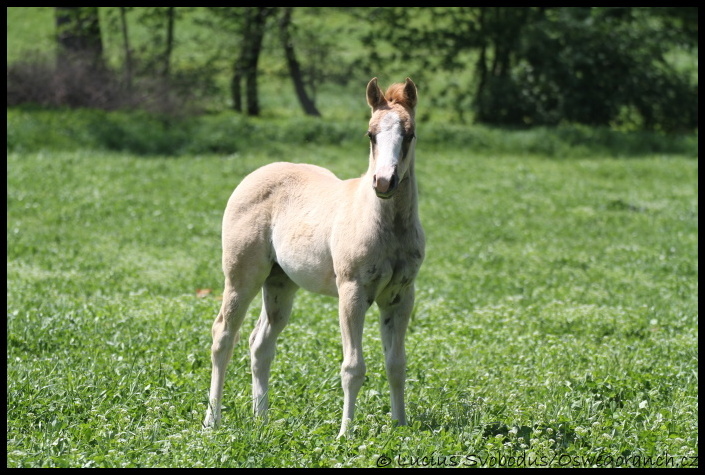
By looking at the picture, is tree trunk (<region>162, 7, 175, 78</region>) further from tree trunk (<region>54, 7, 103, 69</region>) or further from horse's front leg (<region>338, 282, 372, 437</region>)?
horse's front leg (<region>338, 282, 372, 437</region>)

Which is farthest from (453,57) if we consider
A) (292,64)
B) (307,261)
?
(307,261)

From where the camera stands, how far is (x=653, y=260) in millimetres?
14234

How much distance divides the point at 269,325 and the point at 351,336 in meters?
1.17

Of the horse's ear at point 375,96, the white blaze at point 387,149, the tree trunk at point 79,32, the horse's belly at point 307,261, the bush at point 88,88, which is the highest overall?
the horse's ear at point 375,96

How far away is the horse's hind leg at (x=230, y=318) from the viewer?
6883 mm

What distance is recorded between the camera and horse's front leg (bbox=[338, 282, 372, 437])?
19.8 feet

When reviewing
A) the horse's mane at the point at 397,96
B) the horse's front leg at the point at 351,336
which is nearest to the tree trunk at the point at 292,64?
the horse's mane at the point at 397,96

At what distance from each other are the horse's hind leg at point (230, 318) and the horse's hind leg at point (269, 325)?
20 centimetres

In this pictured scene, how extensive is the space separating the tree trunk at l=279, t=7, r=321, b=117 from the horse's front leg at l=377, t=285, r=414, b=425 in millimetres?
24069

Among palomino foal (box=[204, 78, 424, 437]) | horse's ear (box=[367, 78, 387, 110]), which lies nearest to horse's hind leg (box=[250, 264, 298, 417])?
palomino foal (box=[204, 78, 424, 437])

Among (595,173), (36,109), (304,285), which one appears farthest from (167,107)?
(304,285)

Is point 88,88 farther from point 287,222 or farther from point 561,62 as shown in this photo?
point 287,222

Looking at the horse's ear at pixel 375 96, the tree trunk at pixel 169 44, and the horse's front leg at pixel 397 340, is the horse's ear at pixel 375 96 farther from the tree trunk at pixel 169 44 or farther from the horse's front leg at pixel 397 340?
the tree trunk at pixel 169 44

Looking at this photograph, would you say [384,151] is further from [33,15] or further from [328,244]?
[33,15]
